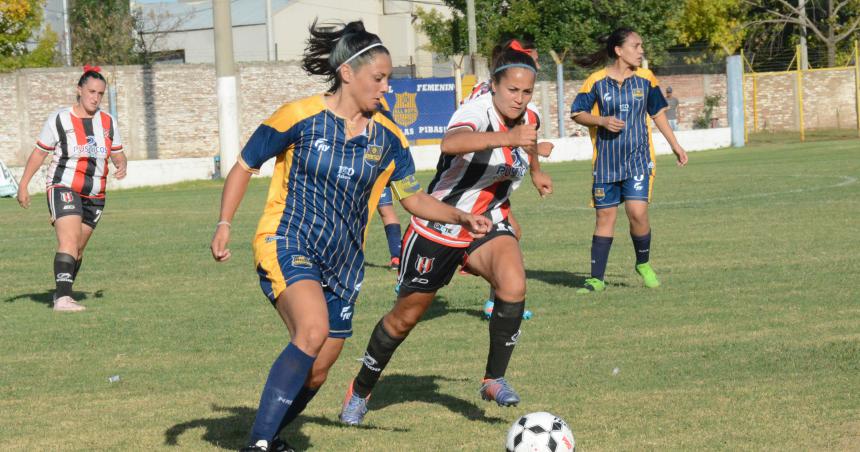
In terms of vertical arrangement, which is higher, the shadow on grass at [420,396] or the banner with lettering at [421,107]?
the banner with lettering at [421,107]

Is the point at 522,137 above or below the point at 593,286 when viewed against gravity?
above

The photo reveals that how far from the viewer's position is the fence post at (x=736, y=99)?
113ft

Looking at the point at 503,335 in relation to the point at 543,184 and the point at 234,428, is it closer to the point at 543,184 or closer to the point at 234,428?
the point at 543,184

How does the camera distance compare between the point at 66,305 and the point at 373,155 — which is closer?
the point at 373,155

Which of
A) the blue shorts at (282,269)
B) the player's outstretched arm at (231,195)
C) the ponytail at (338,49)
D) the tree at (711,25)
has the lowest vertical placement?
the blue shorts at (282,269)

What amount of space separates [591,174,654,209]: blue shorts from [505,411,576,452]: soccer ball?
558 cm

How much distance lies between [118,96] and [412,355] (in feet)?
102

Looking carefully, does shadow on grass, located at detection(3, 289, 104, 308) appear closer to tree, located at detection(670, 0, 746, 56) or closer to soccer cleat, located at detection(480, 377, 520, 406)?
soccer cleat, located at detection(480, 377, 520, 406)

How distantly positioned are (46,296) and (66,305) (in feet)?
→ 3.65

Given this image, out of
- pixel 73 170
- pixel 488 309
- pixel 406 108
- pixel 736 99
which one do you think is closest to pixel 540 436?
pixel 488 309

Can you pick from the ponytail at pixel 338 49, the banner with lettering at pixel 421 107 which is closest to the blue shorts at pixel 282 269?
the ponytail at pixel 338 49

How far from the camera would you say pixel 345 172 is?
5.32 meters

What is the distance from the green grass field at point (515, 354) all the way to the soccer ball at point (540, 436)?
34 cm

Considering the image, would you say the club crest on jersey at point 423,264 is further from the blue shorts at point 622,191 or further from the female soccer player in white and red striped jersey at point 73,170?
the female soccer player in white and red striped jersey at point 73,170
